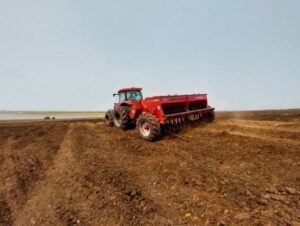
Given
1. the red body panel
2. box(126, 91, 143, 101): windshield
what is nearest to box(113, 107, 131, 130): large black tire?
the red body panel

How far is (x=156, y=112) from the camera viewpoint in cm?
1163

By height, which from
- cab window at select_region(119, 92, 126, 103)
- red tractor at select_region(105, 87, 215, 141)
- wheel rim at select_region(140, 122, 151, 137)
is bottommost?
wheel rim at select_region(140, 122, 151, 137)

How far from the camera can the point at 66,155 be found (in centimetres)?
962

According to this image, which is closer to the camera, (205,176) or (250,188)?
(250,188)

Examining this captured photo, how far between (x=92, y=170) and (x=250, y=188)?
13.2ft

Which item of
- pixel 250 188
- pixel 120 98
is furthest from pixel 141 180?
pixel 120 98

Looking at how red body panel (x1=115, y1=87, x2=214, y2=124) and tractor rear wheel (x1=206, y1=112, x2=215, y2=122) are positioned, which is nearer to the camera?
red body panel (x1=115, y1=87, x2=214, y2=124)

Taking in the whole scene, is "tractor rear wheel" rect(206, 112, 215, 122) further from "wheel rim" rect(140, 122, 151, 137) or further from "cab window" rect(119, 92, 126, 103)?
"cab window" rect(119, 92, 126, 103)

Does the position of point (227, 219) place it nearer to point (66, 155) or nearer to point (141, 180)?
point (141, 180)

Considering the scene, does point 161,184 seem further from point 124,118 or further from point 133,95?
point 133,95

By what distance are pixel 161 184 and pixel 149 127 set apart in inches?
204

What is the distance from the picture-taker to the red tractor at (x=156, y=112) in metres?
11.3

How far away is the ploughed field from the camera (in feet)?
15.9

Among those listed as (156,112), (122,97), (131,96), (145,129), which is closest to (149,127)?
(145,129)
